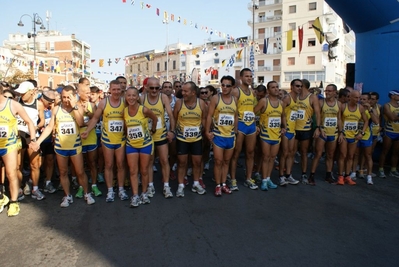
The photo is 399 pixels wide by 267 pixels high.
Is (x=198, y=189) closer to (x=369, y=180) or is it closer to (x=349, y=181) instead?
(x=349, y=181)

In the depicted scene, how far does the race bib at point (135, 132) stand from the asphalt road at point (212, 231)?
111 centimetres

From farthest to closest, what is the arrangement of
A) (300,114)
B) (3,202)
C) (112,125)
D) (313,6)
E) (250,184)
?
(313,6)
(300,114)
(250,184)
(112,125)
(3,202)

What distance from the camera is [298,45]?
45.8 meters

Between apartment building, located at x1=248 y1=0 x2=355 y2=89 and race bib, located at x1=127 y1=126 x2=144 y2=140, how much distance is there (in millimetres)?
41381

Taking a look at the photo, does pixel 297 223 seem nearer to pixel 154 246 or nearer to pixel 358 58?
pixel 154 246

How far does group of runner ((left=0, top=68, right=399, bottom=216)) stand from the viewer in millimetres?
5230

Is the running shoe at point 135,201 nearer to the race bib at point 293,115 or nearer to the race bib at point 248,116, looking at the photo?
the race bib at point 248,116

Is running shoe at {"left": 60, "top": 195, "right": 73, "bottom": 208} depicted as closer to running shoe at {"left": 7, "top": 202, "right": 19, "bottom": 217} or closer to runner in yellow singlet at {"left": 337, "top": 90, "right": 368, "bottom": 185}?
running shoe at {"left": 7, "top": 202, "right": 19, "bottom": 217}

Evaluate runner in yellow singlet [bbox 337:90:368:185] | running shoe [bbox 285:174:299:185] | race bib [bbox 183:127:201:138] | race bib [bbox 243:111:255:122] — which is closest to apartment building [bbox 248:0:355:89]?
runner in yellow singlet [bbox 337:90:368:185]

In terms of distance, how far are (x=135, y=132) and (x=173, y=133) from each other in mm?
708

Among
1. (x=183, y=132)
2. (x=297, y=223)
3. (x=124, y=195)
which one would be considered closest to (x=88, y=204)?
(x=124, y=195)

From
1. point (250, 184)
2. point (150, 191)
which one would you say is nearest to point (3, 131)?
point (150, 191)

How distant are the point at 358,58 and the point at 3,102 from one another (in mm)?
8254

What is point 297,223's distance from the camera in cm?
457
